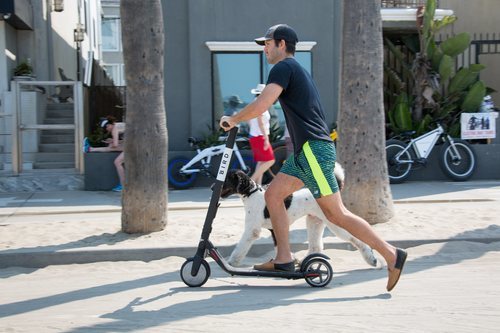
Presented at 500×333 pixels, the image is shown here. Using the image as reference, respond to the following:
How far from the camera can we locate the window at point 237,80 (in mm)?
12969

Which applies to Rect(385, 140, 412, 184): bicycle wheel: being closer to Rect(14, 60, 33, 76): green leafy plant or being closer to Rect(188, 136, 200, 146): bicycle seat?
Rect(188, 136, 200, 146): bicycle seat

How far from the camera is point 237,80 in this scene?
1304cm

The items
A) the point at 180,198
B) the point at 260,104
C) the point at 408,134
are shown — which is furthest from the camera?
the point at 408,134

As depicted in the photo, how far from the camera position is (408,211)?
8484 millimetres

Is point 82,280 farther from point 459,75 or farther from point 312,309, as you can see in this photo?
point 459,75

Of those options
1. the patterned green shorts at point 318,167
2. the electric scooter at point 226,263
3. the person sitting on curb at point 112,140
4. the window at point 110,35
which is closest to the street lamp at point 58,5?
the person sitting on curb at point 112,140

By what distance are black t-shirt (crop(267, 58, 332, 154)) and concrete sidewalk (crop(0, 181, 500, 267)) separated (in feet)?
6.89

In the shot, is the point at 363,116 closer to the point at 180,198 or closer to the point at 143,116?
the point at 143,116

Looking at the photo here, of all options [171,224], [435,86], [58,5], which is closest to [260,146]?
[171,224]

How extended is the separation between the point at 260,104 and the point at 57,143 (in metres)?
9.22

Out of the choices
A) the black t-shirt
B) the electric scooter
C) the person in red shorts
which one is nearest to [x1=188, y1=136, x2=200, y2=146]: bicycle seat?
the person in red shorts

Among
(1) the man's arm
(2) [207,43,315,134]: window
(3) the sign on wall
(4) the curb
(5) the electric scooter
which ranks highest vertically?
(2) [207,43,315,134]: window

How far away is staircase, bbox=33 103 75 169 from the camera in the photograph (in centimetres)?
1263

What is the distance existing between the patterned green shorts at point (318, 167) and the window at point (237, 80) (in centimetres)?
800
